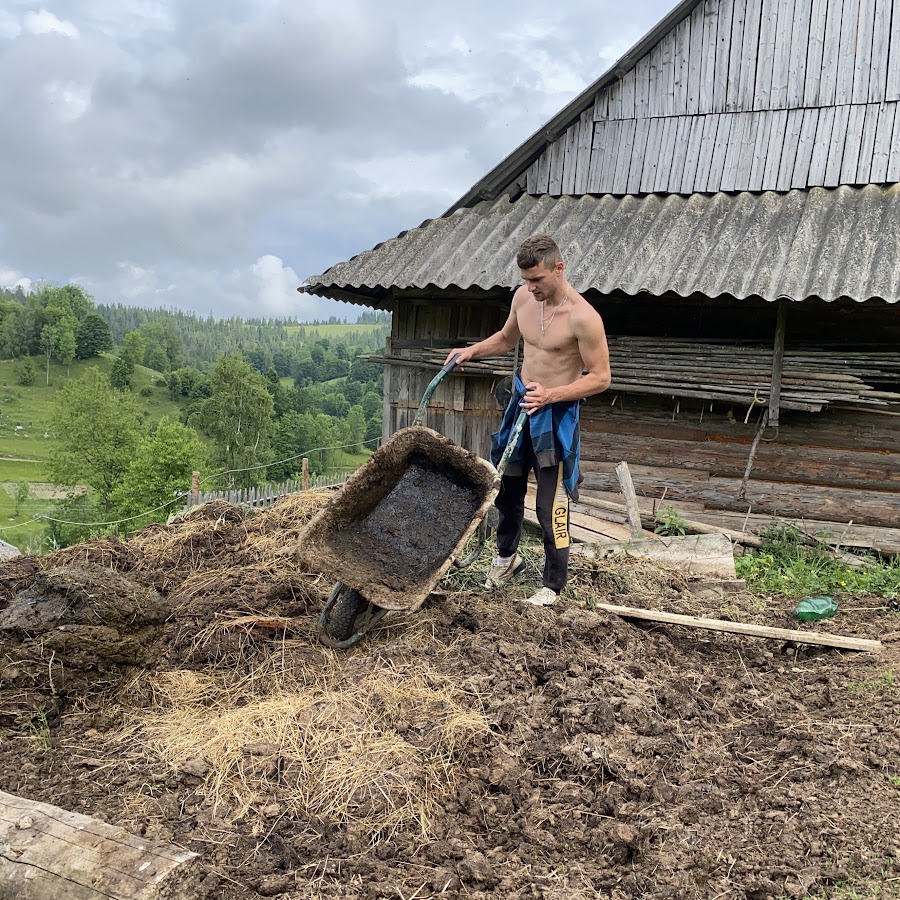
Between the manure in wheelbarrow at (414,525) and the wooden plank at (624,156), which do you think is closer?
the manure in wheelbarrow at (414,525)

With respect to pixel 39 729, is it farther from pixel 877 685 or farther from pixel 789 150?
pixel 789 150

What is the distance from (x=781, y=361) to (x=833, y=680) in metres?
3.64

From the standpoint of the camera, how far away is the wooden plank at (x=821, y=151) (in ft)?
23.6

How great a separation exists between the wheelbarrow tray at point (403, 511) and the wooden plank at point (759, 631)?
3.48ft

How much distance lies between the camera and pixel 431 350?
27.5 ft

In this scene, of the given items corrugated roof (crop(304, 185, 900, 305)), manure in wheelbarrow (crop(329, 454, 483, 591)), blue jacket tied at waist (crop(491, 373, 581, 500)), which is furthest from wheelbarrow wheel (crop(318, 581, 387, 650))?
corrugated roof (crop(304, 185, 900, 305))

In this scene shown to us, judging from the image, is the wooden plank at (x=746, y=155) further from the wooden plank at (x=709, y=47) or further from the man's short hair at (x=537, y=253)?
the man's short hair at (x=537, y=253)

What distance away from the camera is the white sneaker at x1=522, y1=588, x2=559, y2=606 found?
4.28m

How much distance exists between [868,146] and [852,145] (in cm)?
14

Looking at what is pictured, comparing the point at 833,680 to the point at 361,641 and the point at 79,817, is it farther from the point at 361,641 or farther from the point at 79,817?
the point at 79,817

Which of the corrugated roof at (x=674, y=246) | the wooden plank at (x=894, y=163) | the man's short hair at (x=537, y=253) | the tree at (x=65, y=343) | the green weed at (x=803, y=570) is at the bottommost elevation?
the tree at (x=65, y=343)

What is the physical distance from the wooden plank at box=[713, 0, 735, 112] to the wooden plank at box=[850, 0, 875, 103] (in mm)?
1163

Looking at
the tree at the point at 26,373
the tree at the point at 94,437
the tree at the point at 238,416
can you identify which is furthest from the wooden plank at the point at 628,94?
the tree at the point at 26,373

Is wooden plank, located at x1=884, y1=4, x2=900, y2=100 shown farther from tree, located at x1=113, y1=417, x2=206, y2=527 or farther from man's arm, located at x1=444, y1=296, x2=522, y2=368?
tree, located at x1=113, y1=417, x2=206, y2=527
